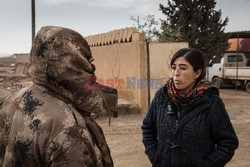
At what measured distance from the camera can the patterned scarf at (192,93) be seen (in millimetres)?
1879

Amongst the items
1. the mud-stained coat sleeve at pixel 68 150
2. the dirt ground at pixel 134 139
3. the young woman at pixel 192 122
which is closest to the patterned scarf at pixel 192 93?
the young woman at pixel 192 122

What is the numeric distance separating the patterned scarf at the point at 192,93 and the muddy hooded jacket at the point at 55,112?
83cm

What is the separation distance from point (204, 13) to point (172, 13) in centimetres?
173

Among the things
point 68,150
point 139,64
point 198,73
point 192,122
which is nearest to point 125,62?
point 139,64

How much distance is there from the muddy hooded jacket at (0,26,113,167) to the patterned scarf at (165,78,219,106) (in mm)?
831

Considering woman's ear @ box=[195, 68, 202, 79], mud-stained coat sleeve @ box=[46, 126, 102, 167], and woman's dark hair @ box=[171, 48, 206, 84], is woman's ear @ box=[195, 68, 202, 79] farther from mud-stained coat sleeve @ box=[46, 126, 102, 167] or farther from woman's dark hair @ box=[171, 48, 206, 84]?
mud-stained coat sleeve @ box=[46, 126, 102, 167]

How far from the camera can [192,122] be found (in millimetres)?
1833

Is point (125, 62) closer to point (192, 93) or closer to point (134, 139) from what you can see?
point (134, 139)

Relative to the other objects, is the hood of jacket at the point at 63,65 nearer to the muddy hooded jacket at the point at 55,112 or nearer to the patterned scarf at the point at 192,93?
the muddy hooded jacket at the point at 55,112

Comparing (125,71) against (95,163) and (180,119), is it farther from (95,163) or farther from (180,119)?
(95,163)

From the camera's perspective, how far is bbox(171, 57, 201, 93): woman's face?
193 centimetres

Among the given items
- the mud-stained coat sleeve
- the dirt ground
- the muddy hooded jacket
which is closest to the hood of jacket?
the muddy hooded jacket

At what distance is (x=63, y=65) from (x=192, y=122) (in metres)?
1.05

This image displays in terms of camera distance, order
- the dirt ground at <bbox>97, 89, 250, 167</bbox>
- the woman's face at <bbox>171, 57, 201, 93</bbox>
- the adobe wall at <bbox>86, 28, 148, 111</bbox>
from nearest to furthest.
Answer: the woman's face at <bbox>171, 57, 201, 93</bbox> < the dirt ground at <bbox>97, 89, 250, 167</bbox> < the adobe wall at <bbox>86, 28, 148, 111</bbox>
